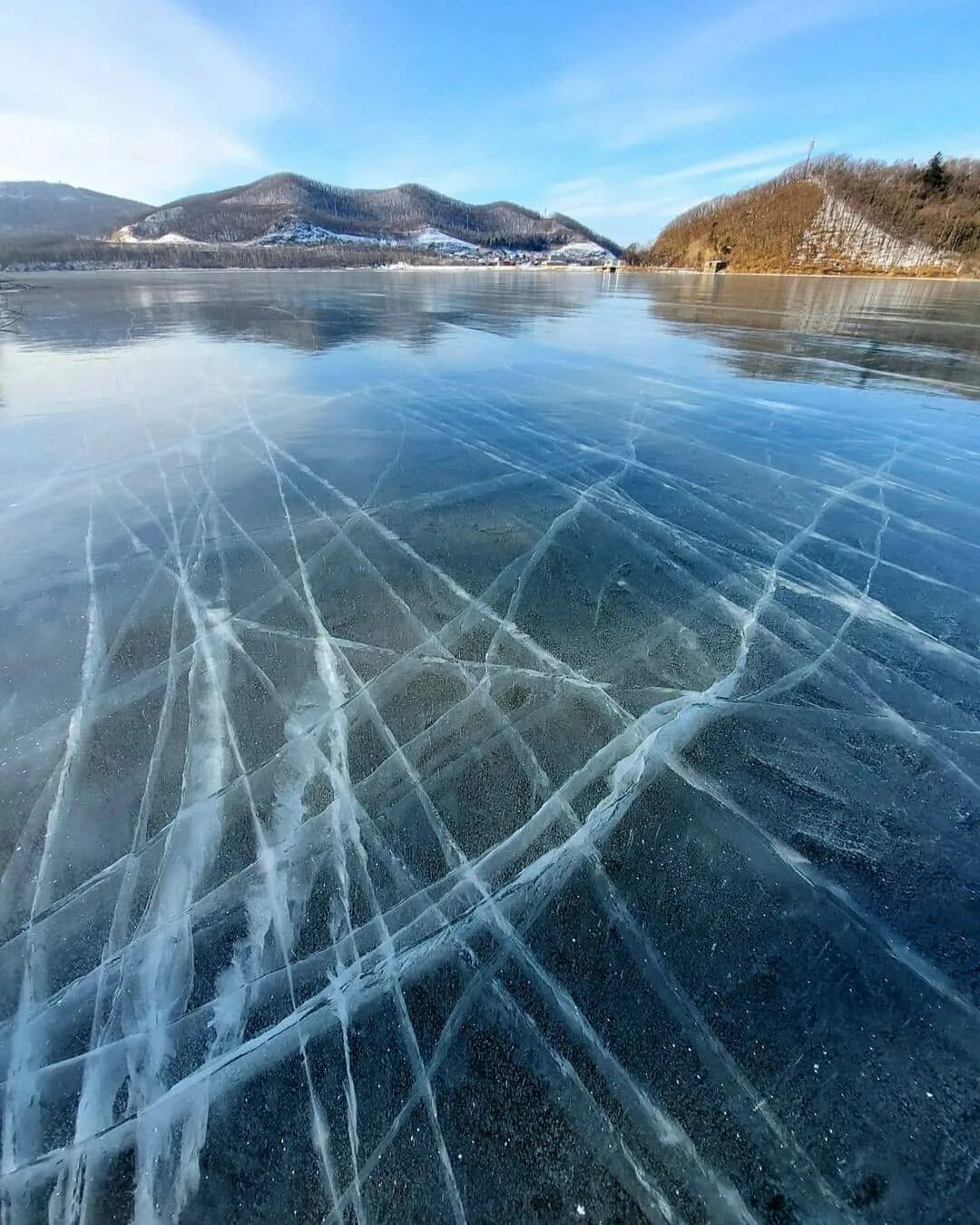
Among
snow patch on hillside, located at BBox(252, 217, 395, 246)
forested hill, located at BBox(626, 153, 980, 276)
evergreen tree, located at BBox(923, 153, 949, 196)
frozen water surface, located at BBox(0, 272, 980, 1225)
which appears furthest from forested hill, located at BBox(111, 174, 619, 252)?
frozen water surface, located at BBox(0, 272, 980, 1225)

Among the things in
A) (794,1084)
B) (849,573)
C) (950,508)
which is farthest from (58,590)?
(950,508)

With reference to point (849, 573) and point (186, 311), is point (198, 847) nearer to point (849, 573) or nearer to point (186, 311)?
point (849, 573)

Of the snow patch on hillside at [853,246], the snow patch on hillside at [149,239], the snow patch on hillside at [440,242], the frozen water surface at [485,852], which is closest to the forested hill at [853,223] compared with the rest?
the snow patch on hillside at [853,246]

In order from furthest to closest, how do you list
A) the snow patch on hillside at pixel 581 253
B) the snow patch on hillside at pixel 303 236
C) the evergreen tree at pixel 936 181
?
1. the snow patch on hillside at pixel 581 253
2. the snow patch on hillside at pixel 303 236
3. the evergreen tree at pixel 936 181

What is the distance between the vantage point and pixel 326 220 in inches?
6073

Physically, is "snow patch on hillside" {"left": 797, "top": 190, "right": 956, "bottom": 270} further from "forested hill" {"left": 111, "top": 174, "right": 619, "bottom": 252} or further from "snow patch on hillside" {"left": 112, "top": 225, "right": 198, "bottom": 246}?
"snow patch on hillside" {"left": 112, "top": 225, "right": 198, "bottom": 246}

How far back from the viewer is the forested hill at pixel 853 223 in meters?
80.3

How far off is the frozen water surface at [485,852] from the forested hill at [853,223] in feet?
318

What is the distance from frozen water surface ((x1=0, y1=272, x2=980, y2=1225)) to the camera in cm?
169

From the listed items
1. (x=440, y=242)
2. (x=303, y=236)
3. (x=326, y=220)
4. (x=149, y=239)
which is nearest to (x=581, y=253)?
(x=440, y=242)

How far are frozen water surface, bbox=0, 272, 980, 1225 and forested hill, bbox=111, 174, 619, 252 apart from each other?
556ft

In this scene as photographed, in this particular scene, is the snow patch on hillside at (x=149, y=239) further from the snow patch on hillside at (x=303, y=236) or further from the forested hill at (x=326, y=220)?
the snow patch on hillside at (x=303, y=236)

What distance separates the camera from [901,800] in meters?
2.76

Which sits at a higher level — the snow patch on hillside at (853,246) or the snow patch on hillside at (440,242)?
the snow patch on hillside at (440,242)
